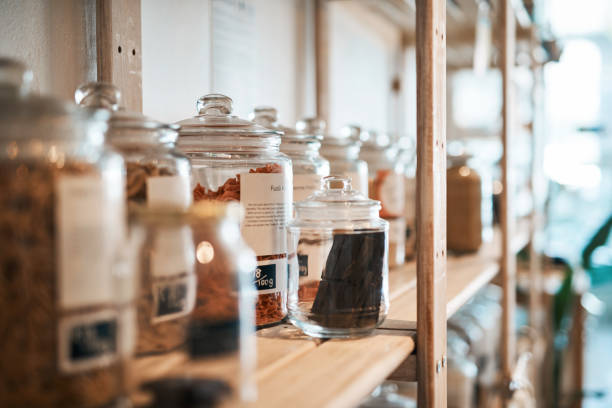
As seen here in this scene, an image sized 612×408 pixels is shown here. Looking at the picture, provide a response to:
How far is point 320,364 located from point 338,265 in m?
0.14

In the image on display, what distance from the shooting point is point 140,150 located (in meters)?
0.57

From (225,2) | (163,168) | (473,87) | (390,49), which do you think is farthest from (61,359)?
(473,87)

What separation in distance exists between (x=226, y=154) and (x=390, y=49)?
161cm

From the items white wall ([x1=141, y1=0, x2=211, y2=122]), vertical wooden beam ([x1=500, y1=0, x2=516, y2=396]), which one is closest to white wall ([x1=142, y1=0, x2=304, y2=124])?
white wall ([x1=141, y1=0, x2=211, y2=122])

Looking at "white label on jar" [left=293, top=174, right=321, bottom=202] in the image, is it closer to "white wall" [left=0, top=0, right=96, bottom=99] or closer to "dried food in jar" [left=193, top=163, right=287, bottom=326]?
"dried food in jar" [left=193, top=163, right=287, bottom=326]

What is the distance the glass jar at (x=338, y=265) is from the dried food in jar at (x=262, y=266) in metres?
0.03

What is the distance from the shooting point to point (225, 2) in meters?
1.12

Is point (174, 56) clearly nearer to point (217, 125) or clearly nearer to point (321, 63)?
point (217, 125)

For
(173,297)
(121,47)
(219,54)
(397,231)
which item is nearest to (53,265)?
(173,297)

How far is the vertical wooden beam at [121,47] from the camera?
0.79 m

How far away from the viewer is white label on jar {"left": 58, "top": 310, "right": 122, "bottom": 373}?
15.1 inches

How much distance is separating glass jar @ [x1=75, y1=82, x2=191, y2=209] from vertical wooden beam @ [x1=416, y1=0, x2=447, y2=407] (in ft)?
1.07

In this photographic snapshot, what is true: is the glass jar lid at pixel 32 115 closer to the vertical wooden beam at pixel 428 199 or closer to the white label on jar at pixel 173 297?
the white label on jar at pixel 173 297

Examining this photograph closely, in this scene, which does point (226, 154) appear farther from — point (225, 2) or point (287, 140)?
point (225, 2)
